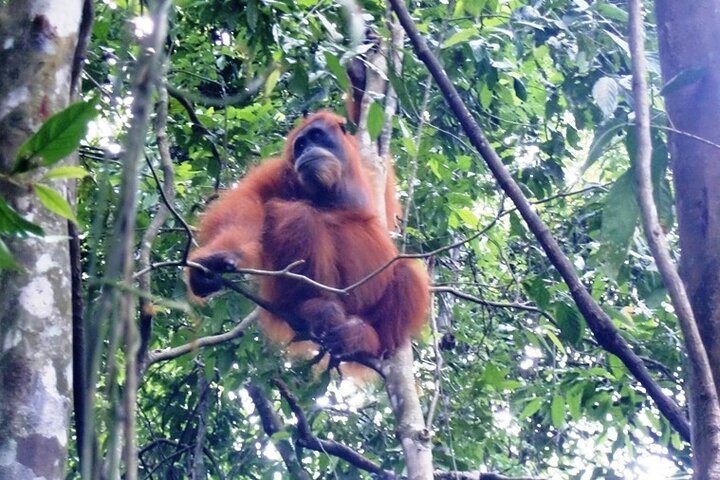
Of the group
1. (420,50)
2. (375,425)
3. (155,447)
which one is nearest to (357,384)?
(375,425)

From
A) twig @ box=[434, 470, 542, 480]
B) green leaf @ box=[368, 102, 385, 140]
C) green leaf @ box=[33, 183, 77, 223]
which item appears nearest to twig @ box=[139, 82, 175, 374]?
green leaf @ box=[33, 183, 77, 223]

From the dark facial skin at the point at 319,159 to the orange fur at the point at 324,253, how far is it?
0.14 feet

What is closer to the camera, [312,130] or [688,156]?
[688,156]

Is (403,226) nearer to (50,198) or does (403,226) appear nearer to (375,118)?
(375,118)

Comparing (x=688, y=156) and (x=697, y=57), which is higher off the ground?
(x=697, y=57)

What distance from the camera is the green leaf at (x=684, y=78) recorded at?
1929 millimetres

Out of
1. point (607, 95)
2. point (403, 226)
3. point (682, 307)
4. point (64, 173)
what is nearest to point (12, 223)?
point (64, 173)

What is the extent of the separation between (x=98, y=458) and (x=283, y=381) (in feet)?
12.4

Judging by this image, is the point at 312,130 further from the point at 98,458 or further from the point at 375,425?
the point at 98,458

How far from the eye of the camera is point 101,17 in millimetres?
4309

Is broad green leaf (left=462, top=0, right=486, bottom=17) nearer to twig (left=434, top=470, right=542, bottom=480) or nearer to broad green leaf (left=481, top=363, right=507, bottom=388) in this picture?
twig (left=434, top=470, right=542, bottom=480)

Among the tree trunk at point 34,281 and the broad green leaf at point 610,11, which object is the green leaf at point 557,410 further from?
the tree trunk at point 34,281

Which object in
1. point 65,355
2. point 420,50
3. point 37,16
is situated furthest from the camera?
point 420,50

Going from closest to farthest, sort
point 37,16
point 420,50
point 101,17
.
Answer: point 37,16 < point 420,50 < point 101,17
